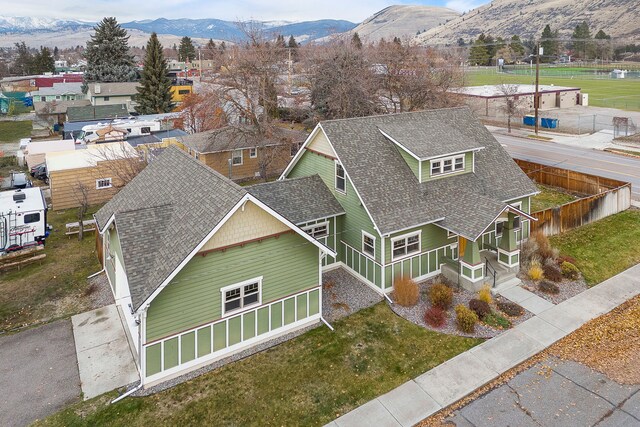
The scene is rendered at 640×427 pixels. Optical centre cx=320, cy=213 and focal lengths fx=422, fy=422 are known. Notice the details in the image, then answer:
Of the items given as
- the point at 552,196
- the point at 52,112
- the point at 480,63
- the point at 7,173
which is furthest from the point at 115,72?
the point at 480,63

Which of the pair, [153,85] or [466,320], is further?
[153,85]

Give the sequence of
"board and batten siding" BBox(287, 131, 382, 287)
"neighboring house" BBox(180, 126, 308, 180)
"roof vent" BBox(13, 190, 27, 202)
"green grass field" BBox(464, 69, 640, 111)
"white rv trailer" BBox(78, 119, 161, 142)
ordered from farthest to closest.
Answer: "green grass field" BBox(464, 69, 640, 111) < "white rv trailer" BBox(78, 119, 161, 142) < "neighboring house" BBox(180, 126, 308, 180) < "roof vent" BBox(13, 190, 27, 202) < "board and batten siding" BBox(287, 131, 382, 287)

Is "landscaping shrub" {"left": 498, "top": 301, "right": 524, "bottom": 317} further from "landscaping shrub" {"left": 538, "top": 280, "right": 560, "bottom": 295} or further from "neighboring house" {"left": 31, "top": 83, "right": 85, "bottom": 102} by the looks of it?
"neighboring house" {"left": 31, "top": 83, "right": 85, "bottom": 102}

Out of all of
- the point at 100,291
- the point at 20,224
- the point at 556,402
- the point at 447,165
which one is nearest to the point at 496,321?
the point at 556,402

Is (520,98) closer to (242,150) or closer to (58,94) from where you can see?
(242,150)

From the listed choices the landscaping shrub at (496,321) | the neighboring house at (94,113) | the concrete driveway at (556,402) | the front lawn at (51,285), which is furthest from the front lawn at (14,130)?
the concrete driveway at (556,402)

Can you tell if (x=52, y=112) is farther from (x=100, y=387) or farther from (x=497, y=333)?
(x=497, y=333)

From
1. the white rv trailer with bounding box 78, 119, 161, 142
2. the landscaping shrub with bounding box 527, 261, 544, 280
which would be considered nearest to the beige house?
the white rv trailer with bounding box 78, 119, 161, 142
